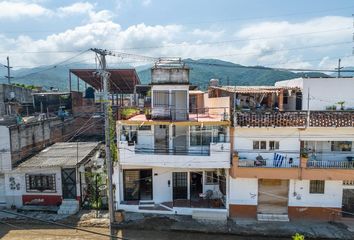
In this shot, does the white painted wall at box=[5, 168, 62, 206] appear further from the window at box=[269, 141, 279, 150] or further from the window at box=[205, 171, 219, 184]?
the window at box=[269, 141, 279, 150]

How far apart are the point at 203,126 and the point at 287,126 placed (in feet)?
18.2

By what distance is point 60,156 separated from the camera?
22203mm

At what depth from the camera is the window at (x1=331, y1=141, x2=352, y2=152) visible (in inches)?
752

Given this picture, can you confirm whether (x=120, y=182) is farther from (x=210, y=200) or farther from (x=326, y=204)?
(x=326, y=204)

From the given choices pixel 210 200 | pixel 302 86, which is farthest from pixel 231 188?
pixel 302 86

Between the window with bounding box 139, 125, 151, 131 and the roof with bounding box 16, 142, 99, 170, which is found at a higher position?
the window with bounding box 139, 125, 151, 131

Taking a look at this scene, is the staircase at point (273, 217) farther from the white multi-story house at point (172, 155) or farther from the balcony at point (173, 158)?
the balcony at point (173, 158)

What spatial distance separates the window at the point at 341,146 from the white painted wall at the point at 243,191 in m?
5.87

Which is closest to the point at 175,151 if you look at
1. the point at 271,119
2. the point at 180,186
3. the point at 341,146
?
the point at 180,186

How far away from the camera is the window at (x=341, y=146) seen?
1909 centimetres

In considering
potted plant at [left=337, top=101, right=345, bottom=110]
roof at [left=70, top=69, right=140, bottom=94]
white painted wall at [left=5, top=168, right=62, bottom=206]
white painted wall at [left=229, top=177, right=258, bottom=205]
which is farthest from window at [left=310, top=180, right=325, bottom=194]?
white painted wall at [left=5, top=168, right=62, bottom=206]

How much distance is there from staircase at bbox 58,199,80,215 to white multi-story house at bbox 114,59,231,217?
9.99 feet

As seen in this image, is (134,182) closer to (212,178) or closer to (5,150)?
(212,178)

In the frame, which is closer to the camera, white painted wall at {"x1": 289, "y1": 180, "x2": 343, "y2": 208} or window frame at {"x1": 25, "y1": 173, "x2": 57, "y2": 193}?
white painted wall at {"x1": 289, "y1": 180, "x2": 343, "y2": 208}
